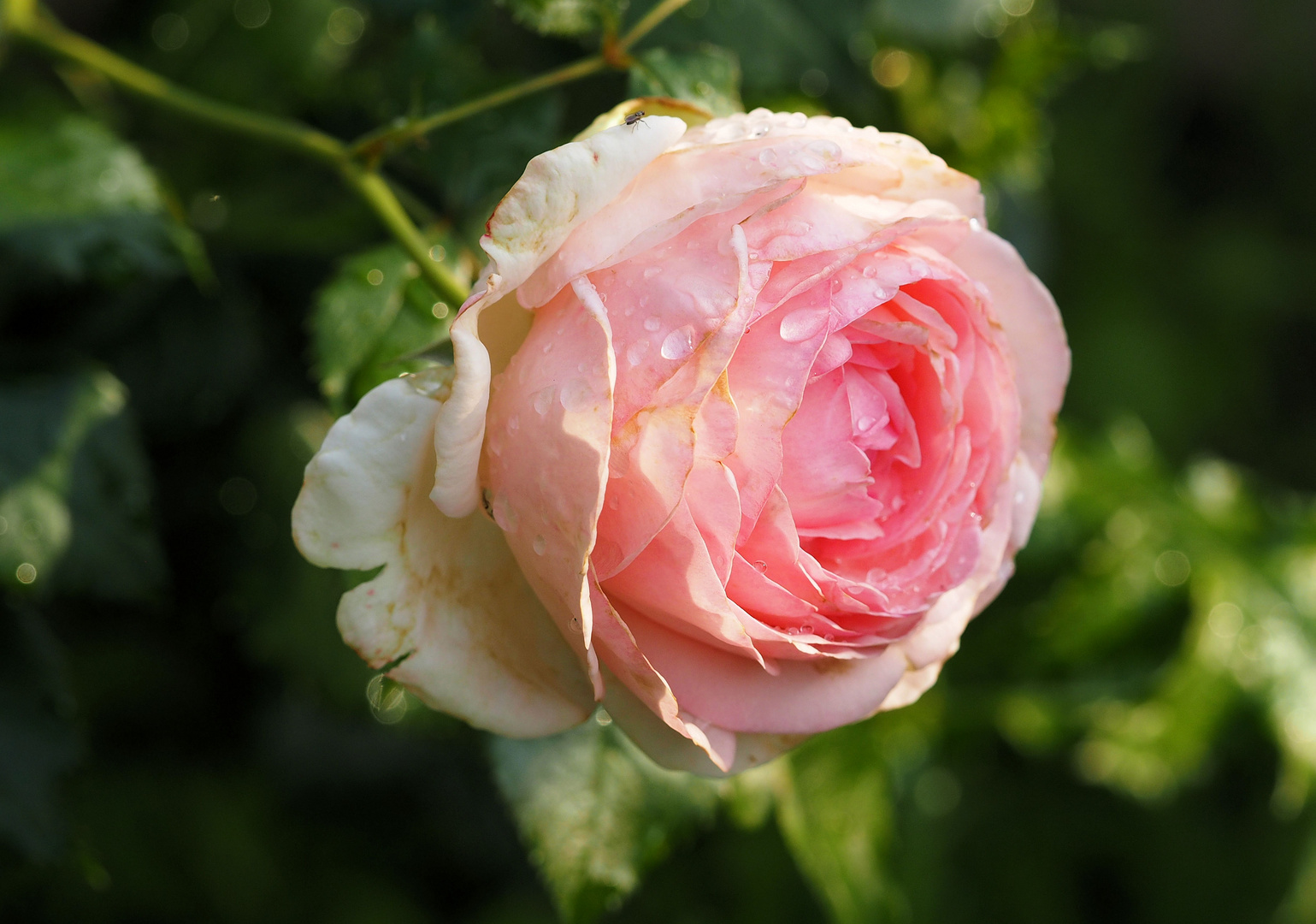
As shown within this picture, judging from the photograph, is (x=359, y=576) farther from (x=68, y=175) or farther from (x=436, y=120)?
(x=68, y=175)

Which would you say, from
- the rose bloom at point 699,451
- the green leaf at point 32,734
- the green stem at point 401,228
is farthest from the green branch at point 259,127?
the green leaf at point 32,734

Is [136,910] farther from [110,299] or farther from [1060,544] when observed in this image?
[1060,544]

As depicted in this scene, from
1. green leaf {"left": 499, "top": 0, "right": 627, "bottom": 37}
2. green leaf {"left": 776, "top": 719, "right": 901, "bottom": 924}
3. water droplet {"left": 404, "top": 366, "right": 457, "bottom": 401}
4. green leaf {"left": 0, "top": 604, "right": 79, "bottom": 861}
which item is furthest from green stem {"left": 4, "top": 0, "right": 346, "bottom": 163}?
green leaf {"left": 776, "top": 719, "right": 901, "bottom": 924}

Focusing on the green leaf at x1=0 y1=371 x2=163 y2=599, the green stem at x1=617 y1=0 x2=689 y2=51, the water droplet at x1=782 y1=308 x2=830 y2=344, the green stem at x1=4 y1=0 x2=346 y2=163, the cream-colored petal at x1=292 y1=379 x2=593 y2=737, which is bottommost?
the green leaf at x1=0 y1=371 x2=163 y2=599

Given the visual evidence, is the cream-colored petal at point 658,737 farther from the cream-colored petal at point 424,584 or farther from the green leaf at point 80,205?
the green leaf at point 80,205

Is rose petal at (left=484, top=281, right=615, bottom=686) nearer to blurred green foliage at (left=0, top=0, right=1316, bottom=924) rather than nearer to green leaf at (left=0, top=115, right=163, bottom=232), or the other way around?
blurred green foliage at (left=0, top=0, right=1316, bottom=924)

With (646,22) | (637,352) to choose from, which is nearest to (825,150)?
(637,352)
